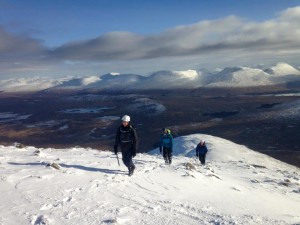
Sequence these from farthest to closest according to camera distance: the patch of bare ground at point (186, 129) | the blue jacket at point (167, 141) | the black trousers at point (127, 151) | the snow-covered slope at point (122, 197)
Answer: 1. the patch of bare ground at point (186, 129)
2. the blue jacket at point (167, 141)
3. the black trousers at point (127, 151)
4. the snow-covered slope at point (122, 197)

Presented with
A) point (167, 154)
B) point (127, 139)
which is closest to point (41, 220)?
point (127, 139)

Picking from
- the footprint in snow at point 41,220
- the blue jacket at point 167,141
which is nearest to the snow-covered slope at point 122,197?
the footprint in snow at point 41,220

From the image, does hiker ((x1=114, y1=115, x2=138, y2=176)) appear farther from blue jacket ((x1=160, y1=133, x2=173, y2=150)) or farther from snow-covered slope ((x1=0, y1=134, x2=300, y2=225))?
blue jacket ((x1=160, y1=133, x2=173, y2=150))

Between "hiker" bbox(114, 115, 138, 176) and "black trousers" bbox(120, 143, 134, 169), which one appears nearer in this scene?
"hiker" bbox(114, 115, 138, 176)

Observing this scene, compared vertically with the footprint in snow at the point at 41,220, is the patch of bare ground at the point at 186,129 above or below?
below

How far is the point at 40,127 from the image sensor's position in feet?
388

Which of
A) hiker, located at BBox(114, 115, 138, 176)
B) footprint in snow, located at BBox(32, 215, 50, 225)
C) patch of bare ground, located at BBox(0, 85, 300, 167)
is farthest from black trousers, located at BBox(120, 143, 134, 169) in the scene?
patch of bare ground, located at BBox(0, 85, 300, 167)

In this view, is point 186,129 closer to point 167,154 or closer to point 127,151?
point 167,154

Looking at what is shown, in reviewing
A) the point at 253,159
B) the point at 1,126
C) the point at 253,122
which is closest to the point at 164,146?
the point at 253,159

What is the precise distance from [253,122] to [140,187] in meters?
86.4

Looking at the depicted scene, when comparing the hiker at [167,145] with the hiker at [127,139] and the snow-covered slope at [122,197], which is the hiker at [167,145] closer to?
the snow-covered slope at [122,197]

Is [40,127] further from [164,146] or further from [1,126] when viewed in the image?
[164,146]

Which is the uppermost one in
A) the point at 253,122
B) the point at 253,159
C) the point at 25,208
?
the point at 25,208

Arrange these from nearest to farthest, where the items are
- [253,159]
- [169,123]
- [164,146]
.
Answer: [164,146] < [253,159] < [169,123]
